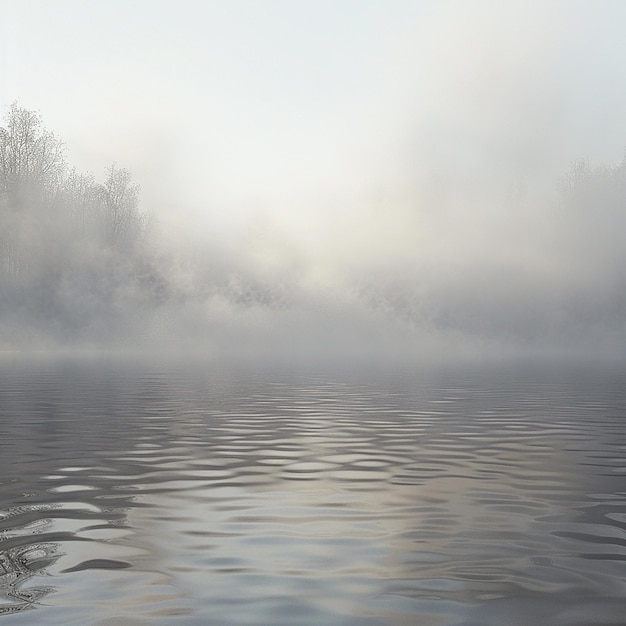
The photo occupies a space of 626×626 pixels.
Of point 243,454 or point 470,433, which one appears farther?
point 470,433

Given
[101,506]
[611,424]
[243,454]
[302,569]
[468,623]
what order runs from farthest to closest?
1. [611,424]
2. [243,454]
3. [101,506]
4. [302,569]
5. [468,623]

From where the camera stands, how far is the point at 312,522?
14.8 metres

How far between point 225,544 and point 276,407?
29333 mm

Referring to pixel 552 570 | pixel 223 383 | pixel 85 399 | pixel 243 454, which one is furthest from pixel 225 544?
pixel 223 383

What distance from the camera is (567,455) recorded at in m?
24.4

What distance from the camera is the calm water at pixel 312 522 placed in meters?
9.91

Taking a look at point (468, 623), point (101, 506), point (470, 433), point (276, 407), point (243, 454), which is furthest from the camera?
point (276, 407)

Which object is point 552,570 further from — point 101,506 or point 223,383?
point 223,383

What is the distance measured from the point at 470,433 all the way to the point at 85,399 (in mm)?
25026

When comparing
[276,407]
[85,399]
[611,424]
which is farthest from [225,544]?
[85,399]

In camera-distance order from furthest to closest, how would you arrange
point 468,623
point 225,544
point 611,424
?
point 611,424
point 225,544
point 468,623

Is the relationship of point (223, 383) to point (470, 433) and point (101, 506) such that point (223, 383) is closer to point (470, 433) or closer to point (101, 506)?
point (470, 433)

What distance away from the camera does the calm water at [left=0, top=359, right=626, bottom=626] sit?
9.91 m

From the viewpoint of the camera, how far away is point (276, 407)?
1665 inches
